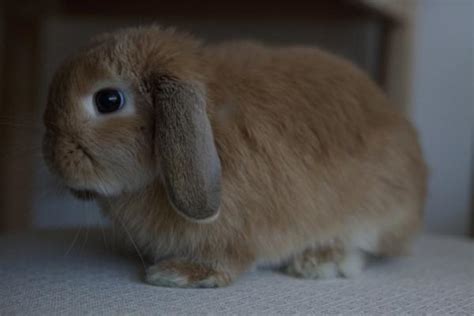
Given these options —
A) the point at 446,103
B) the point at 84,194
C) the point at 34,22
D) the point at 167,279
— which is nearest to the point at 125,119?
the point at 84,194

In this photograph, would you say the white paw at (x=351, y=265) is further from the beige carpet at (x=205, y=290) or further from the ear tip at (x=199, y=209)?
the ear tip at (x=199, y=209)

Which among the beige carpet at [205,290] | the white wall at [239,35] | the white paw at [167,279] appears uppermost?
the white wall at [239,35]

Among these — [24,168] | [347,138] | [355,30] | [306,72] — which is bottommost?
[24,168]

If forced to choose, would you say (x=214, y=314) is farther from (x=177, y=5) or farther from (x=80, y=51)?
(x=177, y=5)

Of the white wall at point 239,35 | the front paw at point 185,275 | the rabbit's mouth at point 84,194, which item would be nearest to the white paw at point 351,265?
the front paw at point 185,275

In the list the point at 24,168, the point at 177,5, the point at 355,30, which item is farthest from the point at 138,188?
the point at 355,30

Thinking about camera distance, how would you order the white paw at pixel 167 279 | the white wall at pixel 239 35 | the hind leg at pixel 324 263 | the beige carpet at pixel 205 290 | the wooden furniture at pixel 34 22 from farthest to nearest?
1. the white wall at pixel 239 35
2. the wooden furniture at pixel 34 22
3. the hind leg at pixel 324 263
4. the white paw at pixel 167 279
5. the beige carpet at pixel 205 290
